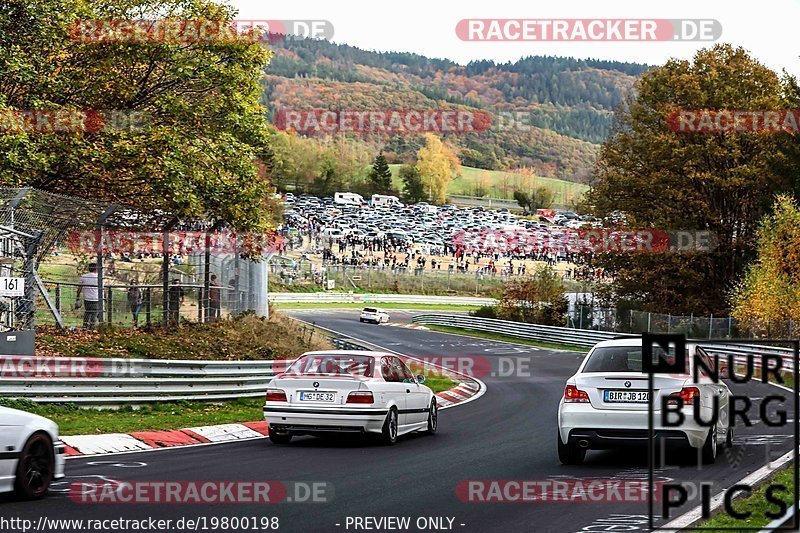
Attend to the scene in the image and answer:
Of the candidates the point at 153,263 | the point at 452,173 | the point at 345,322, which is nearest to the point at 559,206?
the point at 452,173

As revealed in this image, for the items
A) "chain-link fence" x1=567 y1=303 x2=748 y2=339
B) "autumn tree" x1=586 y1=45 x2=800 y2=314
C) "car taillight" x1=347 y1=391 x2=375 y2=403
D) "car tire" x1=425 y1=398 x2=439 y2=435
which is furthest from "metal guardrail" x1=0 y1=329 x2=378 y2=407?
"autumn tree" x1=586 y1=45 x2=800 y2=314

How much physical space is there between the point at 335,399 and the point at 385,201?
154474 millimetres

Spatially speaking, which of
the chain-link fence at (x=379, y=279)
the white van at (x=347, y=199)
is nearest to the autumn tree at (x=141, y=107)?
the chain-link fence at (x=379, y=279)

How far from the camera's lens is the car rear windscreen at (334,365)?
603 inches

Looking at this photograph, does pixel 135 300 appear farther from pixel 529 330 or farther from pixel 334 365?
pixel 529 330

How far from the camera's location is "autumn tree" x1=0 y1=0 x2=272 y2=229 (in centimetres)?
2452

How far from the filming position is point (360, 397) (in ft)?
48.5

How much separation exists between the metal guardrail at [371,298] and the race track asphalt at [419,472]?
62703 mm

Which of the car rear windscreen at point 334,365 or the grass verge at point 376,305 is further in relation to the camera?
the grass verge at point 376,305

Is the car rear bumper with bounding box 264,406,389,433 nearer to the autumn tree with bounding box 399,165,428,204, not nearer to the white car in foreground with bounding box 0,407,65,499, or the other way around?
the white car in foreground with bounding box 0,407,65,499

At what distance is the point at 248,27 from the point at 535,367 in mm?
16361

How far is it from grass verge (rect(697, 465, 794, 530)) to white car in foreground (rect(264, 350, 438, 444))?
5686 mm

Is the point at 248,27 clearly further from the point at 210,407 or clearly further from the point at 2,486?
the point at 2,486

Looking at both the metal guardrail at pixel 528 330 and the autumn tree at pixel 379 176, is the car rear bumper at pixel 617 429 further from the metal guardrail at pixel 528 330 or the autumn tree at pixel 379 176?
the autumn tree at pixel 379 176
